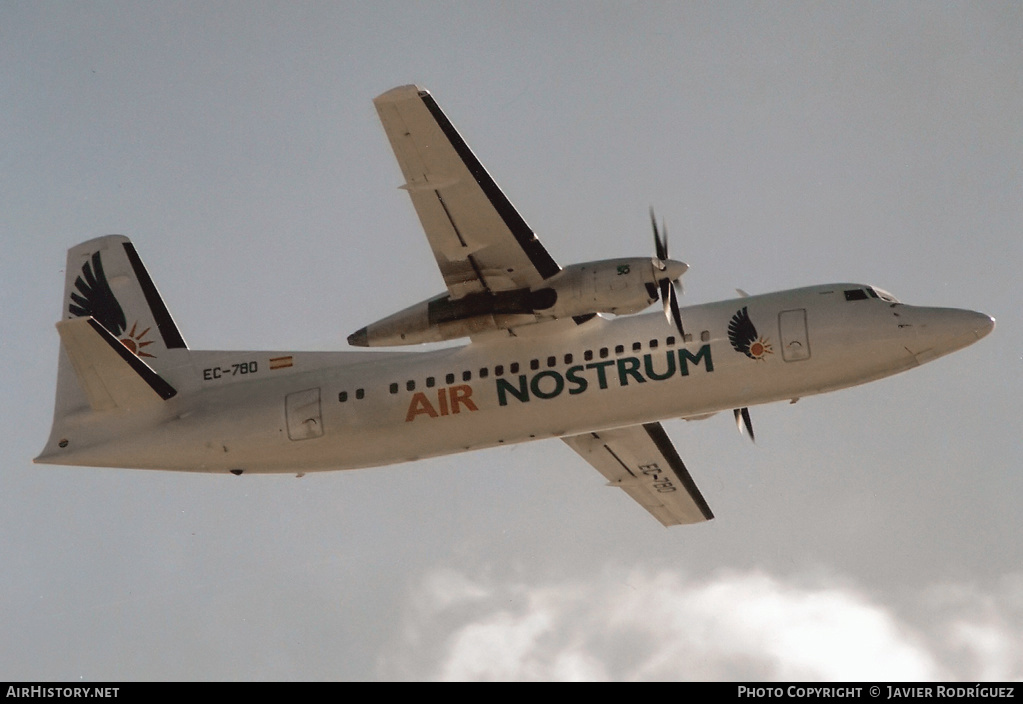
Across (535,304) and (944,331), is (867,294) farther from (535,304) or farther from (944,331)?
(535,304)

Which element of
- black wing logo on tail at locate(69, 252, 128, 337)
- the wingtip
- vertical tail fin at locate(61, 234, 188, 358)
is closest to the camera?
the wingtip

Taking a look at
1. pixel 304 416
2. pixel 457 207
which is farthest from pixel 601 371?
pixel 304 416

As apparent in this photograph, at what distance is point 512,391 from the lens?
2058 centimetres

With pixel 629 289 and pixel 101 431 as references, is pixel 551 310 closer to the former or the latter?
pixel 629 289

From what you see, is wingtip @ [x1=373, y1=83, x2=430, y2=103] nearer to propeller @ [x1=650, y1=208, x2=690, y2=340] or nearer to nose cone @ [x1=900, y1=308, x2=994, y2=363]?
propeller @ [x1=650, y1=208, x2=690, y2=340]

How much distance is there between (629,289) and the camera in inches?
757

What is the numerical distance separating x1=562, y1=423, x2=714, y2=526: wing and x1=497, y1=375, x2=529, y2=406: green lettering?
3.66 metres

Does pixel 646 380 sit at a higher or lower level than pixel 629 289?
lower

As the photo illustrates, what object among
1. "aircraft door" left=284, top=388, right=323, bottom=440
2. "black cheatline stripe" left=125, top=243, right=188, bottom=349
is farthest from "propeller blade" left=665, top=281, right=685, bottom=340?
"black cheatline stripe" left=125, top=243, right=188, bottom=349

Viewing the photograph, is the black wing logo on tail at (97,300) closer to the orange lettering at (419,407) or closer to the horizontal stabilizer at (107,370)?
the horizontal stabilizer at (107,370)

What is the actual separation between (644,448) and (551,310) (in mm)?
5663

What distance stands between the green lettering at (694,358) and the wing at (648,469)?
12.8 ft

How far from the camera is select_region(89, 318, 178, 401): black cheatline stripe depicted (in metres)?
21.0
